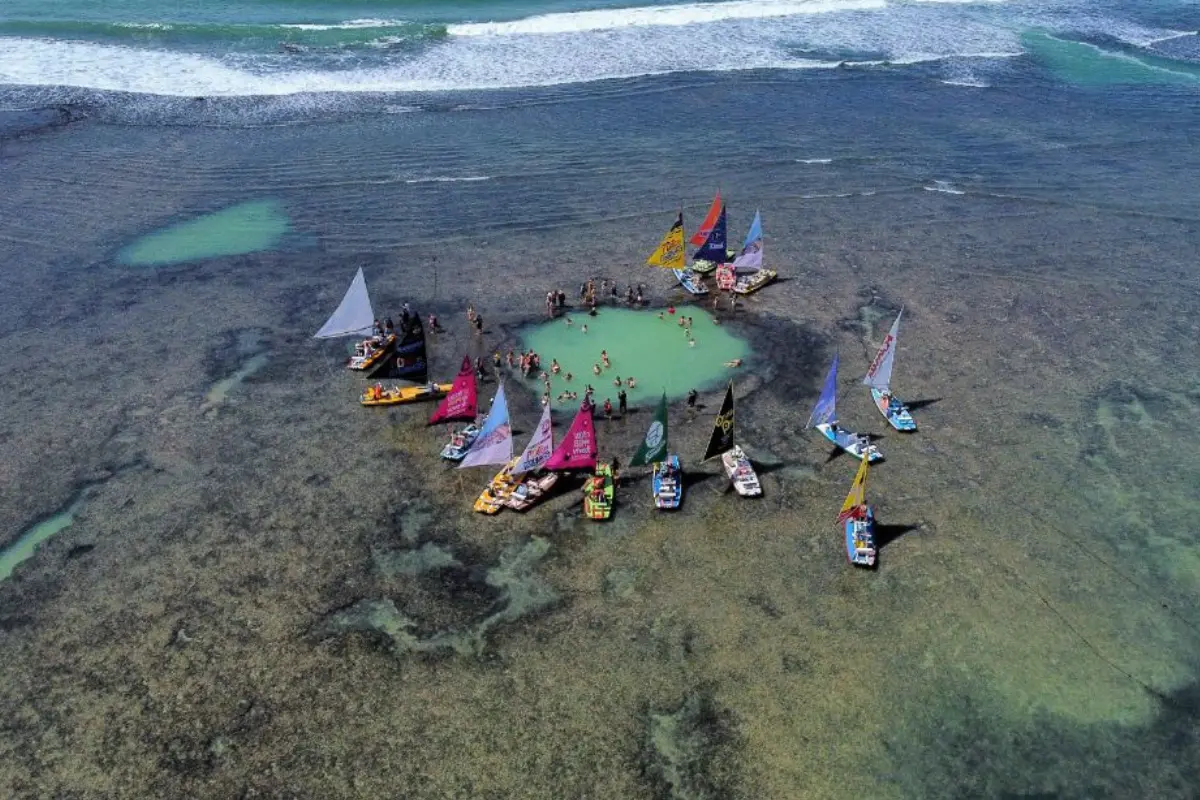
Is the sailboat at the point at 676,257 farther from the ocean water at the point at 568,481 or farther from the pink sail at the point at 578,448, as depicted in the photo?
the pink sail at the point at 578,448

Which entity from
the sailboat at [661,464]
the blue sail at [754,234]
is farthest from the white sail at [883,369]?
the blue sail at [754,234]

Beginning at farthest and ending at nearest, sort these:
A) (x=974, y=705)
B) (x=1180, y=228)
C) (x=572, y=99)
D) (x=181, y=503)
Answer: (x=572, y=99), (x=1180, y=228), (x=181, y=503), (x=974, y=705)

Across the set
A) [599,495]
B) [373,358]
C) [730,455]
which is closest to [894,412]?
[730,455]

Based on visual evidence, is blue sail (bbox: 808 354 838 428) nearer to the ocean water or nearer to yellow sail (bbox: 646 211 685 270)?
the ocean water

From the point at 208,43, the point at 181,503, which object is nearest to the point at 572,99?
the point at 208,43

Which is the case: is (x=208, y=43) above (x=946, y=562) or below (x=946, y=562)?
above

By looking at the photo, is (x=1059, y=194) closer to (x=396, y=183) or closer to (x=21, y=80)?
(x=396, y=183)

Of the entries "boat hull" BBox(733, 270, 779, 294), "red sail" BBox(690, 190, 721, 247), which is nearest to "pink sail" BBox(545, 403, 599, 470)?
"boat hull" BBox(733, 270, 779, 294)
